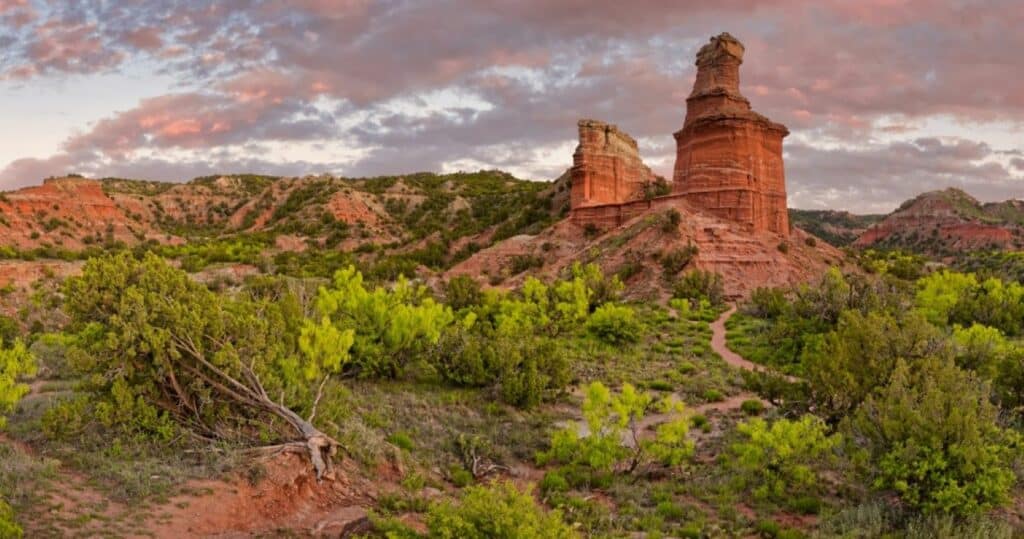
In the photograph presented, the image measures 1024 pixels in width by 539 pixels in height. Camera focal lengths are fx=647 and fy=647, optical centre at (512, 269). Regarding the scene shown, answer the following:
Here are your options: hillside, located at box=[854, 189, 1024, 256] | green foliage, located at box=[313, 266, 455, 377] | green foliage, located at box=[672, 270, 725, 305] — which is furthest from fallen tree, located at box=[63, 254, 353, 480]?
hillside, located at box=[854, 189, 1024, 256]

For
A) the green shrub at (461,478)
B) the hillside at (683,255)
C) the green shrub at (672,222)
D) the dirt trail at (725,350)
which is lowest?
the green shrub at (461,478)

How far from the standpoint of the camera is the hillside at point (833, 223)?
140000 mm

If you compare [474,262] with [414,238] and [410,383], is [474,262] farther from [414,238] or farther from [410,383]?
[410,383]

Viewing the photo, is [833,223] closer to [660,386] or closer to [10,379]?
[660,386]

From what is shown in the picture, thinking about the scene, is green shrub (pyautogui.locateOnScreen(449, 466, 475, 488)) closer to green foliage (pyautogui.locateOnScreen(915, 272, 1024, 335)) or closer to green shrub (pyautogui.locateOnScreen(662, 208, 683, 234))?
green foliage (pyautogui.locateOnScreen(915, 272, 1024, 335))

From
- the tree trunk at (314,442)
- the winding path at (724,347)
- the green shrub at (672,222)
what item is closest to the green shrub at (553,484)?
the tree trunk at (314,442)

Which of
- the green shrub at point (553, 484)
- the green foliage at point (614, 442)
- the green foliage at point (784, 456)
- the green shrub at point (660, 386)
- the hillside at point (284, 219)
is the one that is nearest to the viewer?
the green foliage at point (784, 456)

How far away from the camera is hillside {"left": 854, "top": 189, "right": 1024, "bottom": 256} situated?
4208 inches

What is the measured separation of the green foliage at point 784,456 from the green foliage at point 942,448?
112 centimetres

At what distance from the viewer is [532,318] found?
2681 cm

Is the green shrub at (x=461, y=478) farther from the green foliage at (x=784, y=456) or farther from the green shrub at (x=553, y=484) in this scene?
the green foliage at (x=784, y=456)

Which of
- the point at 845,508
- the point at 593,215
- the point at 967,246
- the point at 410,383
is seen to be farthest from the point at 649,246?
the point at 967,246

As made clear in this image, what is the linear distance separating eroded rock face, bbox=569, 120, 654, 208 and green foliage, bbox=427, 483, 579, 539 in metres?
47.2

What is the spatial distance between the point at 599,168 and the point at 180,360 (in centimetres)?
4766
